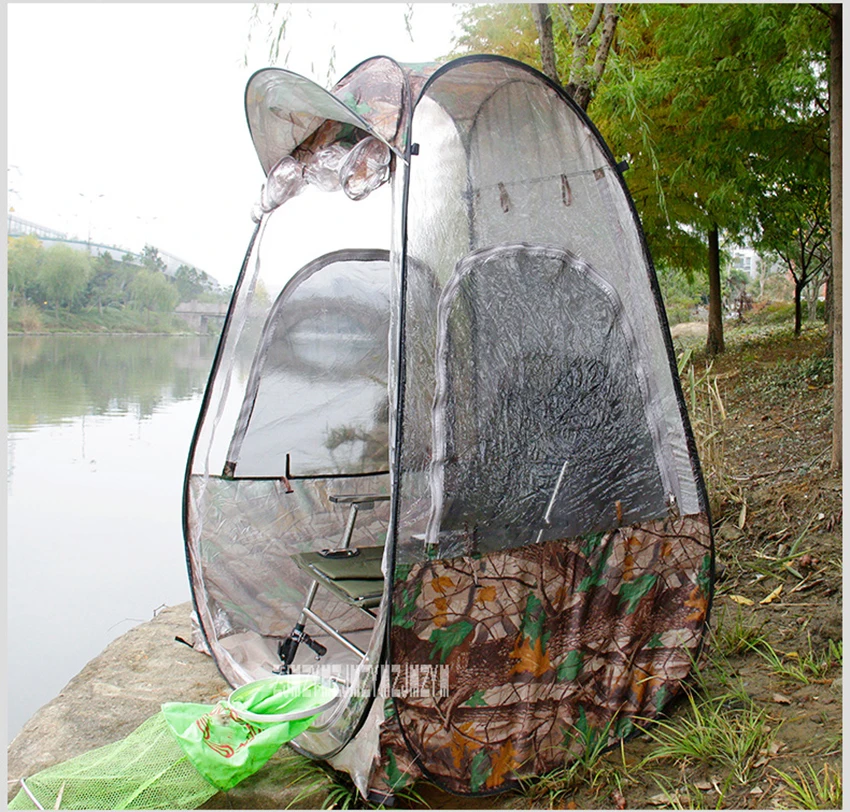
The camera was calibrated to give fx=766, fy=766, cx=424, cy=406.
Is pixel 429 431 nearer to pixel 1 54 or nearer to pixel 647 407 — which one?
pixel 647 407

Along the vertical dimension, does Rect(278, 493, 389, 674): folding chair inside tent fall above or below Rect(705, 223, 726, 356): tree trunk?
below

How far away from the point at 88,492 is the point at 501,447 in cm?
419

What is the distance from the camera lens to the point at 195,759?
1889 mm

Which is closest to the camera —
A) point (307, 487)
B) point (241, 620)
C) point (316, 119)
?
point (316, 119)

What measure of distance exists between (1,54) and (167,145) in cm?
444

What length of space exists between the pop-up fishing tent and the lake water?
1345mm

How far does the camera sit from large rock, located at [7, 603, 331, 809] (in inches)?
78.8

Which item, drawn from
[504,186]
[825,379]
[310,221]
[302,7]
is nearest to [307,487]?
[310,221]

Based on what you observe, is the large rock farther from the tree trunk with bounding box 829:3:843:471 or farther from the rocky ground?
the tree trunk with bounding box 829:3:843:471

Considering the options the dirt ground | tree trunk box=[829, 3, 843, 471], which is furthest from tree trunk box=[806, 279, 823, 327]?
tree trunk box=[829, 3, 843, 471]

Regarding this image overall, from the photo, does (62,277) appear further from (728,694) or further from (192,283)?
(728,694)

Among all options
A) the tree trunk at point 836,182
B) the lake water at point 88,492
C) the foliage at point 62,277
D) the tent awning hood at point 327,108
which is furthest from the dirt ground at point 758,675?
the foliage at point 62,277

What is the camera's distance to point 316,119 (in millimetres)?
2336

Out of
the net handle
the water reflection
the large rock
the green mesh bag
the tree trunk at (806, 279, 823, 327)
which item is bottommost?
the large rock
